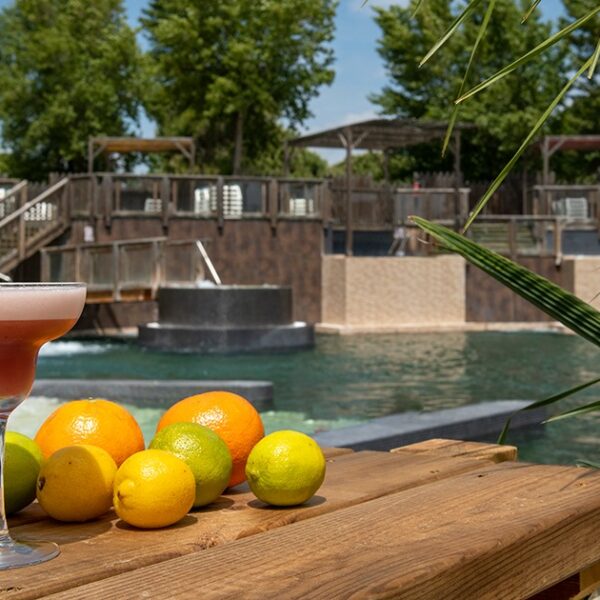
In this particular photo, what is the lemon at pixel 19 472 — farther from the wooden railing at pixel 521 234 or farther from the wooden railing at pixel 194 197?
the wooden railing at pixel 521 234

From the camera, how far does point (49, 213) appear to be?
25.1 m

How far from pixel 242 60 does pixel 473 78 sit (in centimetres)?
987

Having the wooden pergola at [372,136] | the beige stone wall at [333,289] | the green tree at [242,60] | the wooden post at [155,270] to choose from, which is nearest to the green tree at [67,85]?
the green tree at [242,60]

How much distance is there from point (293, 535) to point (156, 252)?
20612 millimetres

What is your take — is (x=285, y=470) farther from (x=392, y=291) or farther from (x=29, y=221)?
(x=392, y=291)

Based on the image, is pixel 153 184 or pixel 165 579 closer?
pixel 165 579

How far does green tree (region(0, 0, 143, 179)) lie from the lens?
45.3 metres

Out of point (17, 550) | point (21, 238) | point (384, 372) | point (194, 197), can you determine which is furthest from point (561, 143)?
point (17, 550)

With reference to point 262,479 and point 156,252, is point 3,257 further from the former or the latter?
point 262,479

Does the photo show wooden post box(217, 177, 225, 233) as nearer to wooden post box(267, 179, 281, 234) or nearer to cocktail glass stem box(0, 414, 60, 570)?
wooden post box(267, 179, 281, 234)

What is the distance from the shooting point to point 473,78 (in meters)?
44.8

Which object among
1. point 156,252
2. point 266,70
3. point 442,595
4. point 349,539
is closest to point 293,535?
point 349,539

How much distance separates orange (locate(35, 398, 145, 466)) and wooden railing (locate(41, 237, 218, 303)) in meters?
19.0

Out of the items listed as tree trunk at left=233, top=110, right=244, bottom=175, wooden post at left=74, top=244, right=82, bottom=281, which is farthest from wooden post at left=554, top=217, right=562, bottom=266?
tree trunk at left=233, top=110, right=244, bottom=175
